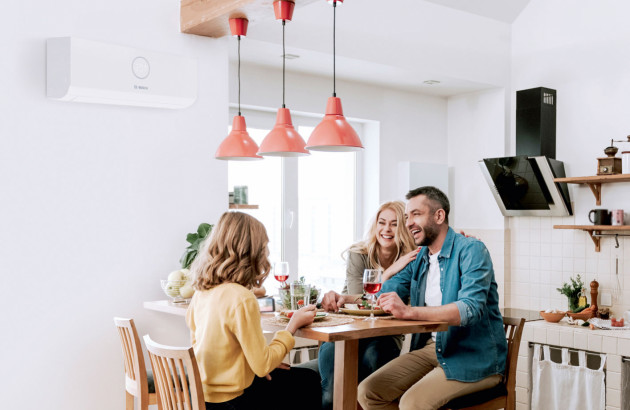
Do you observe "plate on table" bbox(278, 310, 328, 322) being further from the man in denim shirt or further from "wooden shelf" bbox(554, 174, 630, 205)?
"wooden shelf" bbox(554, 174, 630, 205)

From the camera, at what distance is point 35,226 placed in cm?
312

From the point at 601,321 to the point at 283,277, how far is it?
7.92ft

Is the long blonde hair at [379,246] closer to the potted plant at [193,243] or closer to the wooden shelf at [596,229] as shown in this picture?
the potted plant at [193,243]

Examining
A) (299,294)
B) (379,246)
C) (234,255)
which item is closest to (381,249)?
(379,246)

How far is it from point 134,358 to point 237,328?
781mm

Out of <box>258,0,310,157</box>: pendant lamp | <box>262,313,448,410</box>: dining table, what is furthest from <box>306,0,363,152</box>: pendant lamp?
<box>262,313,448,410</box>: dining table

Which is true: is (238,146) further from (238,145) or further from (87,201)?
(87,201)

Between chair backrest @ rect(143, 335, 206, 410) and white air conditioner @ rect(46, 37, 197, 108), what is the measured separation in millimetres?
1409

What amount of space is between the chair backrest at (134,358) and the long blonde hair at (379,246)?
1253 mm

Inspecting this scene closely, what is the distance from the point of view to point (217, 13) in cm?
329

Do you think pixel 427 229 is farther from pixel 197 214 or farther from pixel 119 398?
pixel 119 398

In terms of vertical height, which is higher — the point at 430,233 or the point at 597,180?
the point at 597,180

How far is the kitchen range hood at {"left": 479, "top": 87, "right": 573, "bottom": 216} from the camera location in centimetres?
470

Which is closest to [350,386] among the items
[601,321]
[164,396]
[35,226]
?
[164,396]
